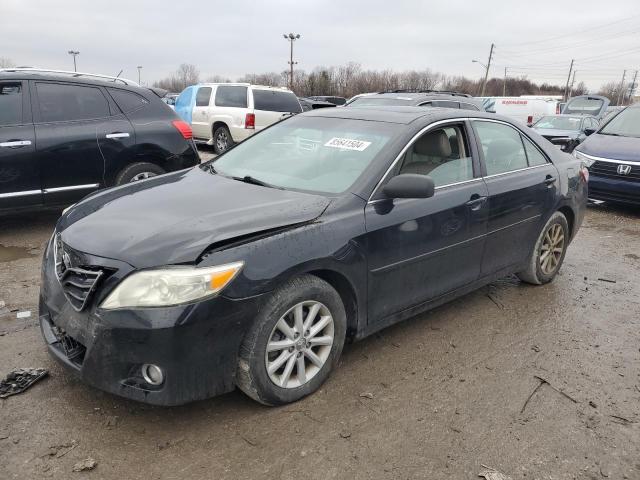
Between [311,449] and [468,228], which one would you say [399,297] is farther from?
[311,449]

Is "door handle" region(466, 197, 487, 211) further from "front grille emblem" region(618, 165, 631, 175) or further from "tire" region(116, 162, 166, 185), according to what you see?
"front grille emblem" region(618, 165, 631, 175)

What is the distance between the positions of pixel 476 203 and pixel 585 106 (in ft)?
63.2

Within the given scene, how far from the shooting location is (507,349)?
12.2 feet

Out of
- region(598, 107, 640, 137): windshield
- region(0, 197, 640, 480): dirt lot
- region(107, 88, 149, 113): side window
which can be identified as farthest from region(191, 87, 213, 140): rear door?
region(0, 197, 640, 480): dirt lot

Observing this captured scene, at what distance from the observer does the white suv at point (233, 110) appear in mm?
13102

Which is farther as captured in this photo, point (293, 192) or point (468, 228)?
point (468, 228)

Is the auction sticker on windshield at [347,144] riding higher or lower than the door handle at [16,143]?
higher

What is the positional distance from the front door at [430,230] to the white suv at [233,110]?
9.57 m

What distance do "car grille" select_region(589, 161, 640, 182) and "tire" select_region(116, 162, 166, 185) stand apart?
260 inches

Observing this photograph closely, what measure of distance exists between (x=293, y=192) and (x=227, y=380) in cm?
121

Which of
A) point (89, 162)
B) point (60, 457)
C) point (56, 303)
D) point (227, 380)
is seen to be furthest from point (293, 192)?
point (89, 162)

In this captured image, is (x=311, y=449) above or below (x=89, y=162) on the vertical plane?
below

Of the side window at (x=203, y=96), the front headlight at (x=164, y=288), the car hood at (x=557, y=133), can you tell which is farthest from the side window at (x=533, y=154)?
the side window at (x=203, y=96)

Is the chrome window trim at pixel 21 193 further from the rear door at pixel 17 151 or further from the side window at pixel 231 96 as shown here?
the side window at pixel 231 96
